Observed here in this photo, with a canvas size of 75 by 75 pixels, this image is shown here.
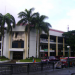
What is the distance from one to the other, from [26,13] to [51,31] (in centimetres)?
1120

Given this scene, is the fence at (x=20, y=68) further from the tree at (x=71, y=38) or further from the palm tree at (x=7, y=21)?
the tree at (x=71, y=38)

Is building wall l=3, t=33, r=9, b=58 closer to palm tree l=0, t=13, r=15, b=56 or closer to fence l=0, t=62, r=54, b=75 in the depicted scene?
palm tree l=0, t=13, r=15, b=56

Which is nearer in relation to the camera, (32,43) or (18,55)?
(32,43)

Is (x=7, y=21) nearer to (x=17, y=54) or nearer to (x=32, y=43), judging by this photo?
(x=32, y=43)

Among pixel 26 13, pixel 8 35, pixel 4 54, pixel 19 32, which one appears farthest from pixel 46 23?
pixel 4 54

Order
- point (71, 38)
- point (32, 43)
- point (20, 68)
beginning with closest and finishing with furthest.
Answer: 1. point (20, 68)
2. point (32, 43)
3. point (71, 38)

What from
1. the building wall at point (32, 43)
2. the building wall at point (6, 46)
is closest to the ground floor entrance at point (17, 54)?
the building wall at point (6, 46)

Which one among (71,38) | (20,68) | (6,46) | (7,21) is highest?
(7,21)

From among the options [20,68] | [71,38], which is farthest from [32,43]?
[20,68]

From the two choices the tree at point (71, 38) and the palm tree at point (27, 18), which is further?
the tree at point (71, 38)

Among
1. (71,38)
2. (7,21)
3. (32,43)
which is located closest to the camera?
(7,21)

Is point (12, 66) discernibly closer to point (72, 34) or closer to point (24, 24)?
point (24, 24)

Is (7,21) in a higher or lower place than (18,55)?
higher

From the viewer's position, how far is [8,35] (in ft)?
115
